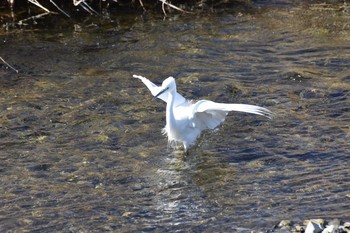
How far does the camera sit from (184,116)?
237 inches

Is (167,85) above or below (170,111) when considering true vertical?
above

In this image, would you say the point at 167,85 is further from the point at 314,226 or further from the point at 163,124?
the point at 314,226

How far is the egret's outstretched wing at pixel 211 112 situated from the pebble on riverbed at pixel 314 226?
102 cm

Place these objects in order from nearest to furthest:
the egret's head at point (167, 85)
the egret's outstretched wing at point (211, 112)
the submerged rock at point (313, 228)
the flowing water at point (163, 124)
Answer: the submerged rock at point (313, 228) → the flowing water at point (163, 124) → the egret's outstretched wing at point (211, 112) → the egret's head at point (167, 85)

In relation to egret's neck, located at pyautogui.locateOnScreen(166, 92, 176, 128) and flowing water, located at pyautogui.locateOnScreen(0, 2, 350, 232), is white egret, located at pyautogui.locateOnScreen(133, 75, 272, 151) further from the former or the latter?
flowing water, located at pyautogui.locateOnScreen(0, 2, 350, 232)

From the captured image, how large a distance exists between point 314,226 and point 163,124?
233cm

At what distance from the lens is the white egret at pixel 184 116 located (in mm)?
5828

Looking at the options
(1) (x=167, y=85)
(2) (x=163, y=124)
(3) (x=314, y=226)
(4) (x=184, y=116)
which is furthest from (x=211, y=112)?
(3) (x=314, y=226)

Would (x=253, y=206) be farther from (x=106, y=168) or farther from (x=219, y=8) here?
(x=219, y=8)

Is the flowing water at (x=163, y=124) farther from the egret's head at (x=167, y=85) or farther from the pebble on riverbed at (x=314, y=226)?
the egret's head at (x=167, y=85)

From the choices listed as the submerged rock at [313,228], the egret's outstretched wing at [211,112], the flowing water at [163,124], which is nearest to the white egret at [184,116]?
the egret's outstretched wing at [211,112]

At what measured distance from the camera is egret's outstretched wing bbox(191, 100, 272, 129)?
5.50m

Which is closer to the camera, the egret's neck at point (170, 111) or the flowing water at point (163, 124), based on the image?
the flowing water at point (163, 124)

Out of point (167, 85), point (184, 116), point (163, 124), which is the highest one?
point (167, 85)
